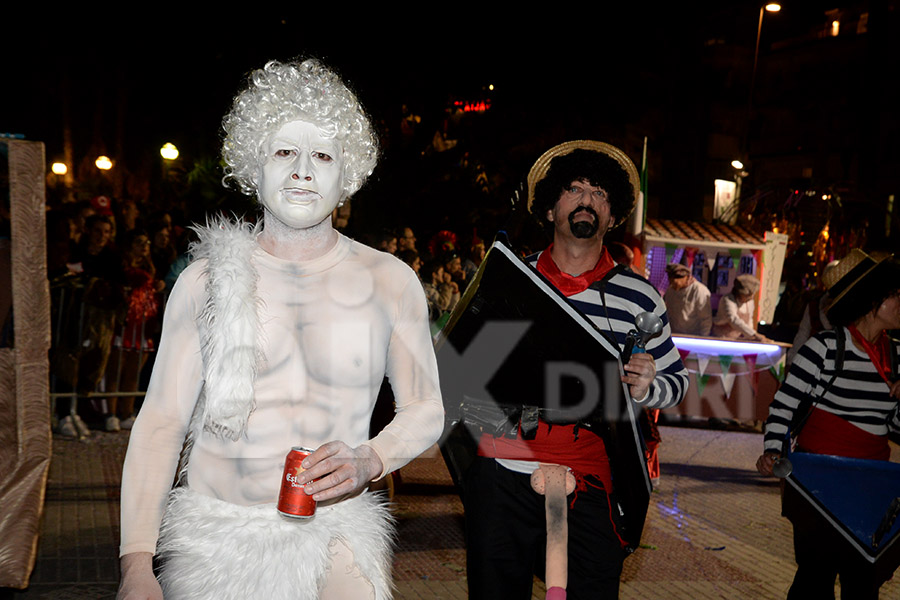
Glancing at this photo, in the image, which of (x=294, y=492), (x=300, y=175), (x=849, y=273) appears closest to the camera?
(x=294, y=492)

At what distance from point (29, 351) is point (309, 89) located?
2.25 metres

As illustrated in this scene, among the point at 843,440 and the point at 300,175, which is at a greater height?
the point at 300,175

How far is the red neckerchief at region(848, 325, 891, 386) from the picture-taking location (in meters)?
4.30

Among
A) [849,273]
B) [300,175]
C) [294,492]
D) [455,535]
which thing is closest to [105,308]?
[455,535]

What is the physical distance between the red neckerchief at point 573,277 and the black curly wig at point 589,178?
313 millimetres

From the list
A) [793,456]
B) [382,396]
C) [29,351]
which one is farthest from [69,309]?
[793,456]

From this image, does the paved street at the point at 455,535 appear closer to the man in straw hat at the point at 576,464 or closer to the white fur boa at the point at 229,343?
the man in straw hat at the point at 576,464

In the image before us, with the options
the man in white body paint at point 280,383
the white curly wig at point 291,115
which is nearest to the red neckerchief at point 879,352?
the man in white body paint at point 280,383

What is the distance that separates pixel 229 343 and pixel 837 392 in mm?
3261

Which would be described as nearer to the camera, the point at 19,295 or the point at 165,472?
the point at 165,472

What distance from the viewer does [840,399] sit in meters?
4.25

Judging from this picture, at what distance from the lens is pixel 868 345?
14.3ft

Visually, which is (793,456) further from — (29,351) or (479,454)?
(29,351)

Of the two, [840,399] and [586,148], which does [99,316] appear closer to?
[586,148]
